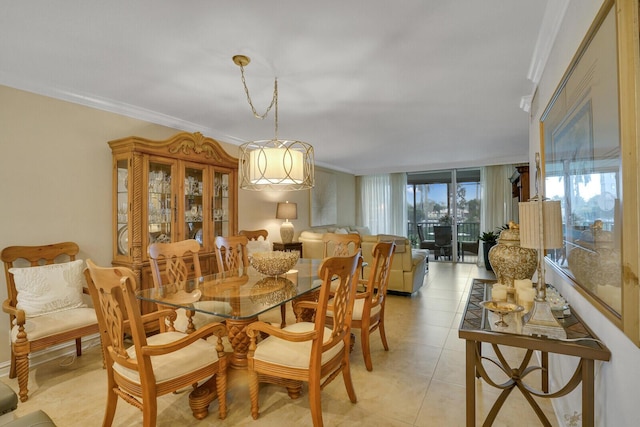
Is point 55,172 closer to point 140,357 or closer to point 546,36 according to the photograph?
point 140,357

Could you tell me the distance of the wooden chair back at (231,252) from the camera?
3123 mm

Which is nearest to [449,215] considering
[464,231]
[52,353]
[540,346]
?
[464,231]

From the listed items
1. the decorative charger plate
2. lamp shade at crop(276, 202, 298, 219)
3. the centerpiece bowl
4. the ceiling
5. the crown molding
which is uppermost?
the ceiling

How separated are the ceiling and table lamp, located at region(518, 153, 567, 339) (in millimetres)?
1186

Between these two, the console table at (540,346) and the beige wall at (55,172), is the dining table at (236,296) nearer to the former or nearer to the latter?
the console table at (540,346)

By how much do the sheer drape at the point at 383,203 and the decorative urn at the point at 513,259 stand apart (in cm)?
633

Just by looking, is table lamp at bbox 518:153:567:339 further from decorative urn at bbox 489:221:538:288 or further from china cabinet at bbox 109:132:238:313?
china cabinet at bbox 109:132:238:313

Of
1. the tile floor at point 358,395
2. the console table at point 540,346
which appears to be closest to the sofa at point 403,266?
the tile floor at point 358,395

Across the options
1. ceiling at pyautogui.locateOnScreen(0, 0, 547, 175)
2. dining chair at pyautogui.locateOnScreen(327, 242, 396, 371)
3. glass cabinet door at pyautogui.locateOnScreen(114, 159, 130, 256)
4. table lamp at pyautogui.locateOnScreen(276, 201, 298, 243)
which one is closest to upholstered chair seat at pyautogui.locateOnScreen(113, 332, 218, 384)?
dining chair at pyautogui.locateOnScreen(327, 242, 396, 371)

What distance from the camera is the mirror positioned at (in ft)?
3.21

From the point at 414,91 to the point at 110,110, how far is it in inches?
119

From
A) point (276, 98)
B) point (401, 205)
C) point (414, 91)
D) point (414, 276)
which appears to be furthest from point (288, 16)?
point (401, 205)

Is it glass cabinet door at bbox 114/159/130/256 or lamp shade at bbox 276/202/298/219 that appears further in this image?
lamp shade at bbox 276/202/298/219

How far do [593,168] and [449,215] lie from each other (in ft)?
23.0
